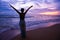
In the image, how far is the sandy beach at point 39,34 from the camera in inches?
142

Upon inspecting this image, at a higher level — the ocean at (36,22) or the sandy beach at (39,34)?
the ocean at (36,22)

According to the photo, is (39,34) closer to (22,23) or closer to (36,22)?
(36,22)

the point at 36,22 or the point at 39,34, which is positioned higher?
the point at 36,22

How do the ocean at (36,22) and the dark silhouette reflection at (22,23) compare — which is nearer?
the dark silhouette reflection at (22,23)

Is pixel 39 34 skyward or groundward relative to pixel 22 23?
groundward

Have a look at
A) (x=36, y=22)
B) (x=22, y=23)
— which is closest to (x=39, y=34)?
(x=36, y=22)

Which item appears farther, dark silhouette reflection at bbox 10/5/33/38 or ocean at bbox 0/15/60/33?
ocean at bbox 0/15/60/33

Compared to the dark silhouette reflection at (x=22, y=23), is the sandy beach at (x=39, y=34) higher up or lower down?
lower down

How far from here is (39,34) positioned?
3629 millimetres

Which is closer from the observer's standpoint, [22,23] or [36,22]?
[22,23]

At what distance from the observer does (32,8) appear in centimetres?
372

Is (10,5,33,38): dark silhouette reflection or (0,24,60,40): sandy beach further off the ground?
(10,5,33,38): dark silhouette reflection

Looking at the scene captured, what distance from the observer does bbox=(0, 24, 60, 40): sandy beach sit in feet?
11.8

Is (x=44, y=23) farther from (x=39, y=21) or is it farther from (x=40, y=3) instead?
(x=40, y=3)
